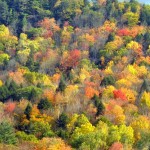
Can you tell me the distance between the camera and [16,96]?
72250 millimetres

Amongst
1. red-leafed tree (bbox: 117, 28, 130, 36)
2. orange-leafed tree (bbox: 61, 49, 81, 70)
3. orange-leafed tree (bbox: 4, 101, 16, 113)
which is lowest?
orange-leafed tree (bbox: 4, 101, 16, 113)

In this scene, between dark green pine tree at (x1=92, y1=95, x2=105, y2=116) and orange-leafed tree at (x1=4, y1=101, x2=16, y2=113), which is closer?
dark green pine tree at (x1=92, y1=95, x2=105, y2=116)

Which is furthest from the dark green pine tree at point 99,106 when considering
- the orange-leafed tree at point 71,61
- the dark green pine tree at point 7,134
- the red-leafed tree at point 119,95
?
the orange-leafed tree at point 71,61

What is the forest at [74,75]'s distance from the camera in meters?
58.5

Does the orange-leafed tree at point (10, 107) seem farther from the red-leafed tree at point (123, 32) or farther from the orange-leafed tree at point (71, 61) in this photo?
the red-leafed tree at point (123, 32)

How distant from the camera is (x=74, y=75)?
8319 centimetres

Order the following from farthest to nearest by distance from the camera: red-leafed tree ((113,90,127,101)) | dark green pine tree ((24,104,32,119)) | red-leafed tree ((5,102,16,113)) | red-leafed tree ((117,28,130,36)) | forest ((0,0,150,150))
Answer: red-leafed tree ((117,28,130,36))
red-leafed tree ((113,90,127,101))
red-leafed tree ((5,102,16,113))
dark green pine tree ((24,104,32,119))
forest ((0,0,150,150))

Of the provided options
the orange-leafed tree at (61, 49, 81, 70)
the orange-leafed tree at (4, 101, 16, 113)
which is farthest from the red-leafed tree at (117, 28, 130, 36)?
the orange-leafed tree at (4, 101, 16, 113)

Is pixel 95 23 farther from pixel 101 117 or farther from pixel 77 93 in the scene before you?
pixel 101 117

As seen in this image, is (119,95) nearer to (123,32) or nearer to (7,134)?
(7,134)

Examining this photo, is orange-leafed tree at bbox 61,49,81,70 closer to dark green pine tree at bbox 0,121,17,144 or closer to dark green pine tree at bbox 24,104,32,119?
dark green pine tree at bbox 24,104,32,119

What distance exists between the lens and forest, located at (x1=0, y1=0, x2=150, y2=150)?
58.5m

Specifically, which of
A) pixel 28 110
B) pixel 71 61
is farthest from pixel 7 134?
pixel 71 61

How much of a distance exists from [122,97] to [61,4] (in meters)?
47.1
